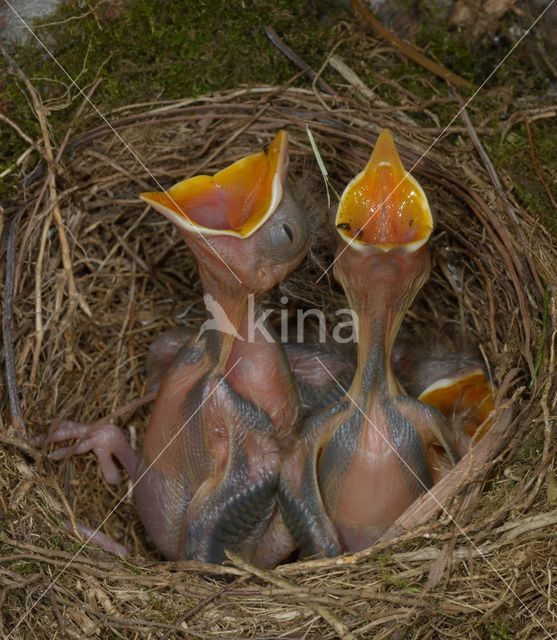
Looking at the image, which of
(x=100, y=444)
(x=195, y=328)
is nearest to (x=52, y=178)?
(x=195, y=328)

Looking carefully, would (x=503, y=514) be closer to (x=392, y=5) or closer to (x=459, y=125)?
(x=459, y=125)

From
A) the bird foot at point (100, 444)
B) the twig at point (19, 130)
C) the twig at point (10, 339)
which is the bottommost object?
the bird foot at point (100, 444)

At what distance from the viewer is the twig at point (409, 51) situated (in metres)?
2.51

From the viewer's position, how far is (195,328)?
103 inches

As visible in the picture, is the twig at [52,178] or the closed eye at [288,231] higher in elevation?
the closed eye at [288,231]

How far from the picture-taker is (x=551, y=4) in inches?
102

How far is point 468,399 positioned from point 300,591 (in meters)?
0.76

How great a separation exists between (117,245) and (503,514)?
51.7 inches

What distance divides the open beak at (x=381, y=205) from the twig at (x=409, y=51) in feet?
2.12

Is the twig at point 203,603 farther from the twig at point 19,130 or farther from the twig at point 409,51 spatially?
the twig at point 409,51

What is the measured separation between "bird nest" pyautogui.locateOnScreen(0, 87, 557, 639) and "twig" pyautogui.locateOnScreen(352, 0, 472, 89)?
16cm
